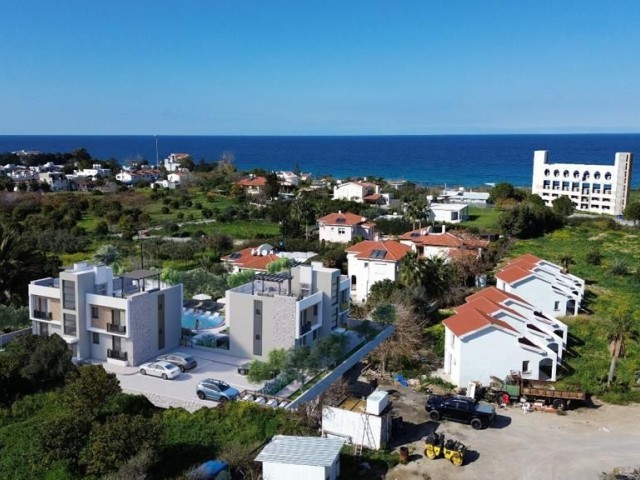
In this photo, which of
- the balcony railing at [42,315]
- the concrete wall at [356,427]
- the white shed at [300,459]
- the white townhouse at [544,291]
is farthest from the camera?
the white townhouse at [544,291]

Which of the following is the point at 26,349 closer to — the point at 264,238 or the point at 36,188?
the point at 264,238

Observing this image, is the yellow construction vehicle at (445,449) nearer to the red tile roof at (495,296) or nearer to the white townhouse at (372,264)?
the red tile roof at (495,296)

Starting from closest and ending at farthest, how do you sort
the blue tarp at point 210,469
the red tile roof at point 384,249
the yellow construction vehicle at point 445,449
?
the blue tarp at point 210,469 < the yellow construction vehicle at point 445,449 < the red tile roof at point 384,249

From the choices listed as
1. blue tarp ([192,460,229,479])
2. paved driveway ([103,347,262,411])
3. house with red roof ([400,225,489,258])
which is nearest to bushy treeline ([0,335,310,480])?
blue tarp ([192,460,229,479])

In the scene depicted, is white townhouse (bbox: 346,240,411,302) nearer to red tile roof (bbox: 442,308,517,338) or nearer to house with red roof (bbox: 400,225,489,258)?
house with red roof (bbox: 400,225,489,258)

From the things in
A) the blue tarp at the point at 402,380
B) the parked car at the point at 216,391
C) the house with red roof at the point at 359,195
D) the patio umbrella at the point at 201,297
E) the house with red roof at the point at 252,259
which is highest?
the house with red roof at the point at 359,195

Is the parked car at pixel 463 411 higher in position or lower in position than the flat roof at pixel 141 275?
lower

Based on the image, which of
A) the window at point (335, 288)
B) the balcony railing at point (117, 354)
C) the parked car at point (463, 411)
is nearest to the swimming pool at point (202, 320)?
the balcony railing at point (117, 354)

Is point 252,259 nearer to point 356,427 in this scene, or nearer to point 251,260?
point 251,260
